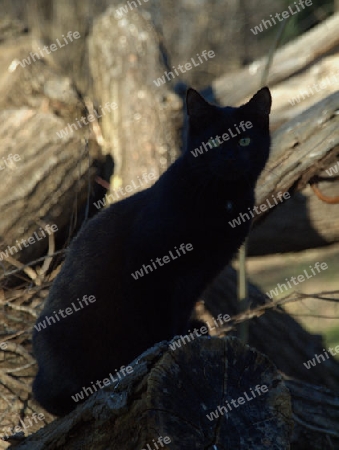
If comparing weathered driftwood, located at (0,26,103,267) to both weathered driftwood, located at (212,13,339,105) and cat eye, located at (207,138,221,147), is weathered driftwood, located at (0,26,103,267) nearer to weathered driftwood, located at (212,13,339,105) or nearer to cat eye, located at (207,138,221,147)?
weathered driftwood, located at (212,13,339,105)

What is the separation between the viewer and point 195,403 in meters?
2.06

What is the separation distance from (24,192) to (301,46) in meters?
3.17

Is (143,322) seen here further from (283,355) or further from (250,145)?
(283,355)

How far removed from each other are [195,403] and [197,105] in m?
1.90

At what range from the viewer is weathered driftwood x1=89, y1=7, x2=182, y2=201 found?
5.48m

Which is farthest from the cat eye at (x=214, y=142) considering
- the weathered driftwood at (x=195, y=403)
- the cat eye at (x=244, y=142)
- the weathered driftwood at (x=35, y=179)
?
the weathered driftwood at (x=35, y=179)

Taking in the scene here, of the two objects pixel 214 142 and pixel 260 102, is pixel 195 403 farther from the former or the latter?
pixel 260 102

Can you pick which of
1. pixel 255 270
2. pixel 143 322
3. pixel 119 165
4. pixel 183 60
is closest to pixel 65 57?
pixel 183 60

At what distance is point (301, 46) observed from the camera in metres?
6.11

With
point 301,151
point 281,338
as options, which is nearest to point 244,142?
point 301,151

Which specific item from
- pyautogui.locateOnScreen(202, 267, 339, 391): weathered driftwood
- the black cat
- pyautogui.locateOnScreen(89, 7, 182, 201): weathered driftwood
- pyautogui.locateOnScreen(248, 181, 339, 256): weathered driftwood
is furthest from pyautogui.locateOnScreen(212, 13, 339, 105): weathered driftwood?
the black cat

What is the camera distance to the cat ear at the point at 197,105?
341 centimetres

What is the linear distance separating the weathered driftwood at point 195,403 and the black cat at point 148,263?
0.95 meters

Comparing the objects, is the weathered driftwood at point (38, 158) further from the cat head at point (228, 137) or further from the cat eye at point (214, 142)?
the cat eye at point (214, 142)
